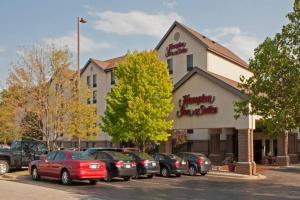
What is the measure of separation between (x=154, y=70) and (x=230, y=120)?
6923 millimetres

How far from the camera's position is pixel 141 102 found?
3122 cm

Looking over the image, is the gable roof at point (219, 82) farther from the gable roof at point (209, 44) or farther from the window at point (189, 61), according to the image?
the window at point (189, 61)

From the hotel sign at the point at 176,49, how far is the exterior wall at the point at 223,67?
2.97 metres

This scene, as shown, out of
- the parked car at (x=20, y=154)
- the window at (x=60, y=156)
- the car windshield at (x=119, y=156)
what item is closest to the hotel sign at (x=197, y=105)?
the car windshield at (x=119, y=156)

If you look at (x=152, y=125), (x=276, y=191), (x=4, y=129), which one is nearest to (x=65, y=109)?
(x=4, y=129)

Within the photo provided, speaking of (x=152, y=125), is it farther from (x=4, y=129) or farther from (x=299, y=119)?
(x=299, y=119)

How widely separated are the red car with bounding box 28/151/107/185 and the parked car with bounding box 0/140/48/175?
427cm

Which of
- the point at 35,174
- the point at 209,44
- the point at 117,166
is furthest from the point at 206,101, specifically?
the point at 209,44

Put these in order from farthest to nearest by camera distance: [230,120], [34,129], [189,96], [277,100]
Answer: [189,96] < [230,120] < [34,129] < [277,100]

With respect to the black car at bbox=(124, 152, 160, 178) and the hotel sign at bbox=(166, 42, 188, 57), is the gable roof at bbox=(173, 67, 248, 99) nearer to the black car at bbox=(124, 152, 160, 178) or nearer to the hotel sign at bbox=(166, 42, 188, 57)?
the black car at bbox=(124, 152, 160, 178)

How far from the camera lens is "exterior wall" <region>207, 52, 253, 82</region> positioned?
44844 millimetres

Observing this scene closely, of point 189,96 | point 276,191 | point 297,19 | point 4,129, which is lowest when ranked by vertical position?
point 276,191

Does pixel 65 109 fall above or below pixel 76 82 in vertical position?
below

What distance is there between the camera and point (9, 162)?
2445cm
